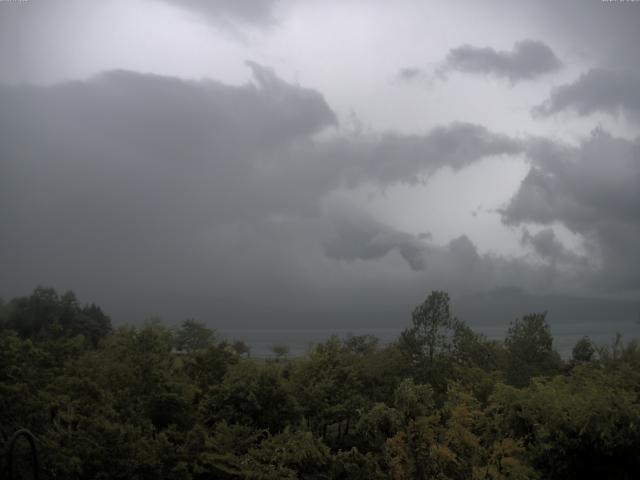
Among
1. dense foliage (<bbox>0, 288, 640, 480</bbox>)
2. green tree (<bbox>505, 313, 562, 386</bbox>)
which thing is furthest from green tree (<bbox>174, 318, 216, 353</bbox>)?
green tree (<bbox>505, 313, 562, 386</bbox>)

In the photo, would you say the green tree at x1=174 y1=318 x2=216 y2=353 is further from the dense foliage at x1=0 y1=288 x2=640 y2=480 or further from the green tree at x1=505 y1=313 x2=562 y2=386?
the green tree at x1=505 y1=313 x2=562 y2=386

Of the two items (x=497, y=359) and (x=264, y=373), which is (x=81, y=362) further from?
(x=497, y=359)

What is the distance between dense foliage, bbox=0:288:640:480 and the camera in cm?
2178

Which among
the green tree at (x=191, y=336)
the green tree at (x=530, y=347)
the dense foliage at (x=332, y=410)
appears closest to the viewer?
the dense foliage at (x=332, y=410)

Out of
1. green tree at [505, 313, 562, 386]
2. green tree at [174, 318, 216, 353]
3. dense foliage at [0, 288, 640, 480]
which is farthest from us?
green tree at [174, 318, 216, 353]

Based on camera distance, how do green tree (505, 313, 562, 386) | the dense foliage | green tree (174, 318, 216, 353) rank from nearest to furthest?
the dense foliage < green tree (505, 313, 562, 386) < green tree (174, 318, 216, 353)

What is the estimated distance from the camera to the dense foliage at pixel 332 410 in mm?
21781

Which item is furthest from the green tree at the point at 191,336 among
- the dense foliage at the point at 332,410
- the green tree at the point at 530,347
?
the green tree at the point at 530,347

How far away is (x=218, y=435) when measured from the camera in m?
29.5

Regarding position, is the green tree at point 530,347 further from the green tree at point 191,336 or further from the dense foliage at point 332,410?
the green tree at point 191,336

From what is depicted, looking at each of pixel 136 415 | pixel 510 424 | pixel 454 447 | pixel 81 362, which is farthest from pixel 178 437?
pixel 510 424

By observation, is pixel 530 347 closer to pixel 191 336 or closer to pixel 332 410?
A: pixel 332 410

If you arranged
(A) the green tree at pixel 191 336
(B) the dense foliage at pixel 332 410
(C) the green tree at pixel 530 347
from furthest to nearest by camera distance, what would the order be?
(A) the green tree at pixel 191 336, (C) the green tree at pixel 530 347, (B) the dense foliage at pixel 332 410

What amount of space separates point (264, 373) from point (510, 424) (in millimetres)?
15336
